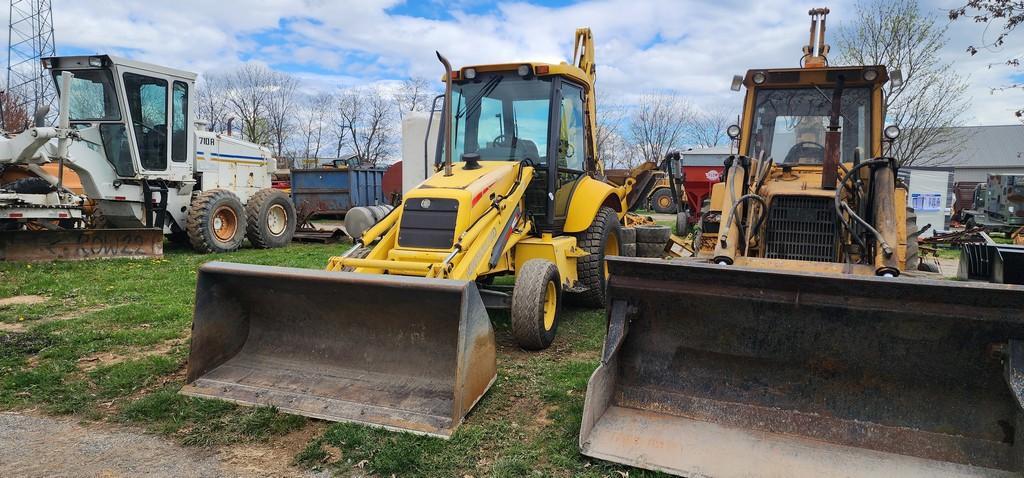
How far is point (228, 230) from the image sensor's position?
12289mm

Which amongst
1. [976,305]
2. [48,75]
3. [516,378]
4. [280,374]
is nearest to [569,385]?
[516,378]

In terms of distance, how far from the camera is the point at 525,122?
6332 mm

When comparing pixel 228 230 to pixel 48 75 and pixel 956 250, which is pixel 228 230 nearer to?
pixel 48 75

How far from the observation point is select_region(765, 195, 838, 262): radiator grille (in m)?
4.80

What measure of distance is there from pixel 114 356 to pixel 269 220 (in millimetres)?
8274

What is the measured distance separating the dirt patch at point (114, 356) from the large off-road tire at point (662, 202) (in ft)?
73.7

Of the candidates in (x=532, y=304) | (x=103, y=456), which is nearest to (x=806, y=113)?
(x=532, y=304)

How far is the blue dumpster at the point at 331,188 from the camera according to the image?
1834 centimetres

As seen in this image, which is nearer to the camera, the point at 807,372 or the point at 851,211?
the point at 807,372

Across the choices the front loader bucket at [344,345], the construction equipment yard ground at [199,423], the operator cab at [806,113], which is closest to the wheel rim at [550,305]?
the construction equipment yard ground at [199,423]

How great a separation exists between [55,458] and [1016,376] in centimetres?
488

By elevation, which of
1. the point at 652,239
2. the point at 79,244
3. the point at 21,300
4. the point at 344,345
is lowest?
the point at 21,300

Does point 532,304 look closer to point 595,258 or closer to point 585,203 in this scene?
point 595,258

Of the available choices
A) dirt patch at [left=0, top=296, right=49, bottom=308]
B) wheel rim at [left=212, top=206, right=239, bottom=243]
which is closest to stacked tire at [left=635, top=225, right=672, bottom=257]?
dirt patch at [left=0, top=296, right=49, bottom=308]
